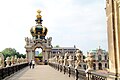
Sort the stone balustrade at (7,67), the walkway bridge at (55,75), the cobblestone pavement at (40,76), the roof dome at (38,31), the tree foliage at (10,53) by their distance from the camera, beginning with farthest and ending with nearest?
the tree foliage at (10,53) → the roof dome at (38,31) → the cobblestone pavement at (40,76) → the stone balustrade at (7,67) → the walkway bridge at (55,75)

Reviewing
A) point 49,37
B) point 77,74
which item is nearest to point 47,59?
point 49,37

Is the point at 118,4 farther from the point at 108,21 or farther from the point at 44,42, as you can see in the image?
the point at 44,42

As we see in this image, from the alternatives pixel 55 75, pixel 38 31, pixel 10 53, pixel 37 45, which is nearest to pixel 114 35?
pixel 55 75

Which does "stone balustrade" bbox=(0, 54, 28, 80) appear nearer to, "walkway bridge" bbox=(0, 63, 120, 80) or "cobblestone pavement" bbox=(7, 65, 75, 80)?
Answer: "walkway bridge" bbox=(0, 63, 120, 80)

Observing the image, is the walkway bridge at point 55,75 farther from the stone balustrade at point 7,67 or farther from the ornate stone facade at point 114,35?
the ornate stone facade at point 114,35

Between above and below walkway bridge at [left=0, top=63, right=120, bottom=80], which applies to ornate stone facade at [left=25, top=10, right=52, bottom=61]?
above

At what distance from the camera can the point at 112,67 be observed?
22.4 feet

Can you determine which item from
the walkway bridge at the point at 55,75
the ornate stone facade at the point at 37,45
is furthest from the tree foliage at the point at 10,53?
the walkway bridge at the point at 55,75

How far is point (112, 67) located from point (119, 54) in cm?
54

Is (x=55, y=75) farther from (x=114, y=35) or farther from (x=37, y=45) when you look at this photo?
(x=37, y=45)

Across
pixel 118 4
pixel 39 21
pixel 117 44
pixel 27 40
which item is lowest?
pixel 117 44

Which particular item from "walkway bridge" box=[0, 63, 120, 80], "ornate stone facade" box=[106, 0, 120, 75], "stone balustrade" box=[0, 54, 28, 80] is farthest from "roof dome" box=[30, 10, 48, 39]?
"ornate stone facade" box=[106, 0, 120, 75]

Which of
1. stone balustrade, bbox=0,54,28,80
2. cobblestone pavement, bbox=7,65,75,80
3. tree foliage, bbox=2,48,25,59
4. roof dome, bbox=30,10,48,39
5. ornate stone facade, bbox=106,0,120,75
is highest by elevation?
roof dome, bbox=30,10,48,39

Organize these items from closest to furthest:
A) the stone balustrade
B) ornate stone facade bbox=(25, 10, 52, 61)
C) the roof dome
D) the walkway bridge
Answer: the walkway bridge < the stone balustrade < ornate stone facade bbox=(25, 10, 52, 61) < the roof dome
